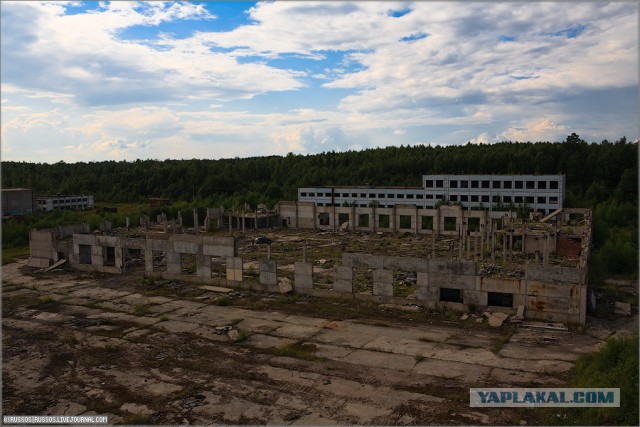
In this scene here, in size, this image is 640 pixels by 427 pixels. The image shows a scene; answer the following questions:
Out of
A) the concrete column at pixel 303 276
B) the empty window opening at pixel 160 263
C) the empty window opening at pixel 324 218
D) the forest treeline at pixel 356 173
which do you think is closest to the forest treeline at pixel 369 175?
the forest treeline at pixel 356 173

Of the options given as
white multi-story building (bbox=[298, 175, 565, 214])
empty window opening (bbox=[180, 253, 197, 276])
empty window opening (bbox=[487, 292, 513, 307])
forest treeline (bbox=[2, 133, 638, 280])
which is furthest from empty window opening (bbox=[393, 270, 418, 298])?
white multi-story building (bbox=[298, 175, 565, 214])

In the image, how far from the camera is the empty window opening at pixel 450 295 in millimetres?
22766

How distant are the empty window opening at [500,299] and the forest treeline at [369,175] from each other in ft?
113

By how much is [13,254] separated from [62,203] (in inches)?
1772

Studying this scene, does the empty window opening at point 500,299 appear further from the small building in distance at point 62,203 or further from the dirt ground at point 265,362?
the small building in distance at point 62,203

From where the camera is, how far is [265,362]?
17297 millimetres

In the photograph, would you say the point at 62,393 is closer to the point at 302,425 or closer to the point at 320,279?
the point at 302,425

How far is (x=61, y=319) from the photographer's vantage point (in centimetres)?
2294

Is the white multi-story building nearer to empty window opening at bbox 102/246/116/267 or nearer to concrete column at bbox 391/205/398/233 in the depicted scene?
concrete column at bbox 391/205/398/233

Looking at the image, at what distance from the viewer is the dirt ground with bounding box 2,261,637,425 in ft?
45.6

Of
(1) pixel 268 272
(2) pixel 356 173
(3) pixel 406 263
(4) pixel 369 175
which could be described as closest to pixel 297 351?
Answer: (3) pixel 406 263

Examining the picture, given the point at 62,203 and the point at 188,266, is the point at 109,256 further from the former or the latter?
the point at 62,203

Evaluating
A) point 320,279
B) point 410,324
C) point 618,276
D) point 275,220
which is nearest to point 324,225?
point 275,220

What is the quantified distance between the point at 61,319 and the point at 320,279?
511 inches
